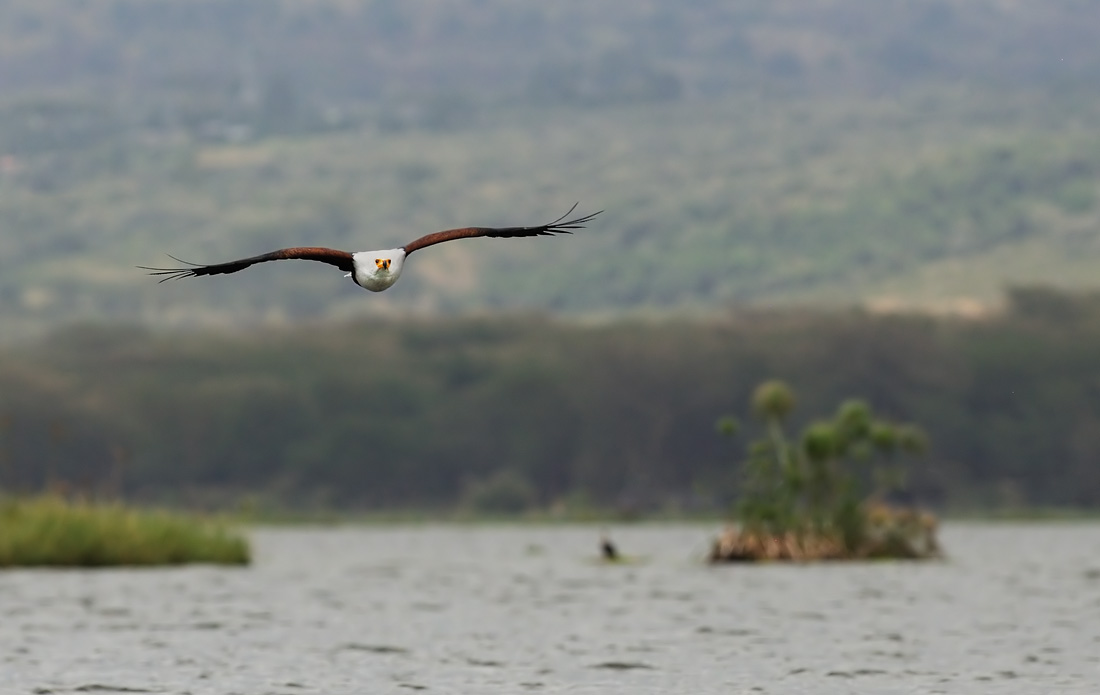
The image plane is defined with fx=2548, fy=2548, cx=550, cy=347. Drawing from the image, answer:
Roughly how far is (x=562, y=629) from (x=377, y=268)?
2584 centimetres

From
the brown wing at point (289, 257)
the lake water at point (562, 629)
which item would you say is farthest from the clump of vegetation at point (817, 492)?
the brown wing at point (289, 257)

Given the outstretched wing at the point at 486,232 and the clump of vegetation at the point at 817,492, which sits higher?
the outstretched wing at the point at 486,232

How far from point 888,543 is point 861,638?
21634 millimetres

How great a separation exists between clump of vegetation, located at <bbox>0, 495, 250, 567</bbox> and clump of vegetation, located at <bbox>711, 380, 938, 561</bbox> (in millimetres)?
15096

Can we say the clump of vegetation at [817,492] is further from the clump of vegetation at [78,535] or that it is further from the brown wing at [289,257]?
the brown wing at [289,257]

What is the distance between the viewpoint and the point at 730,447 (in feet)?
625

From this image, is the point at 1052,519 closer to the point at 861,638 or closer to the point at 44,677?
the point at 861,638

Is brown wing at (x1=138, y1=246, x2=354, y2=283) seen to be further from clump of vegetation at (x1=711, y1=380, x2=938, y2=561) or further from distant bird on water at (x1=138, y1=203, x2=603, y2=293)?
clump of vegetation at (x1=711, y1=380, x2=938, y2=561)

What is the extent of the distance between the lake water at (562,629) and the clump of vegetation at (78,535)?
66cm

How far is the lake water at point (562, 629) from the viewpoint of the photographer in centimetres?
3928

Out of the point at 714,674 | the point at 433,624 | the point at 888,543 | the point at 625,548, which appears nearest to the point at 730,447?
the point at 625,548

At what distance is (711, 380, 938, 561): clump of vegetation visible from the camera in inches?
2559

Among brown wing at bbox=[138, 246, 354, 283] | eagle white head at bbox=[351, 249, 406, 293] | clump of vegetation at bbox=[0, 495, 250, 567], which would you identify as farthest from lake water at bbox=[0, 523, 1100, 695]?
eagle white head at bbox=[351, 249, 406, 293]

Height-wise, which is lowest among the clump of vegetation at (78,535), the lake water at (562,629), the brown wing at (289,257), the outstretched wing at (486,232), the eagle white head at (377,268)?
the lake water at (562,629)
